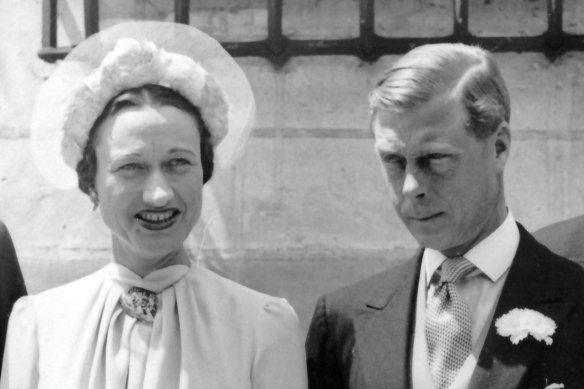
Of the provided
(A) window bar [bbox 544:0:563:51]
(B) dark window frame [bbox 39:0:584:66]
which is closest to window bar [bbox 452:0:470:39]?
(B) dark window frame [bbox 39:0:584:66]

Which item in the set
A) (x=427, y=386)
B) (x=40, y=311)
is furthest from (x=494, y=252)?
(x=40, y=311)

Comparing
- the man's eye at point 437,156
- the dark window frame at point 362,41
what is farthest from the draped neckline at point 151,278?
the dark window frame at point 362,41

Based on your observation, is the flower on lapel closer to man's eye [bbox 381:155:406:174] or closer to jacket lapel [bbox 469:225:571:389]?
jacket lapel [bbox 469:225:571:389]

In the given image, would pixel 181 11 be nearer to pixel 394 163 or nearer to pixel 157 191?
pixel 157 191

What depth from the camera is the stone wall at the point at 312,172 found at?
371 cm

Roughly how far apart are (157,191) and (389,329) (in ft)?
2.19

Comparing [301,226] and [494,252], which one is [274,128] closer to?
[301,226]

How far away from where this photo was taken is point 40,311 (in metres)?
2.60

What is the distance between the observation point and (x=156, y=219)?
2.52 metres

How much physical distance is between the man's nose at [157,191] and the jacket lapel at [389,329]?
0.60 metres

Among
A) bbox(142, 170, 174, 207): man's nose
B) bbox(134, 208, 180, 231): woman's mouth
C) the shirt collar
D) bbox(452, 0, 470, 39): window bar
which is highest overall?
bbox(452, 0, 470, 39): window bar

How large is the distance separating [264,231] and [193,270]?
3.66ft

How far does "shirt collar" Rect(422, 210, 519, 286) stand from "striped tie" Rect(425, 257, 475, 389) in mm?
26

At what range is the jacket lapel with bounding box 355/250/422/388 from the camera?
2.49m
